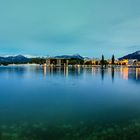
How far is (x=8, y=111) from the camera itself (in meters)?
17.8

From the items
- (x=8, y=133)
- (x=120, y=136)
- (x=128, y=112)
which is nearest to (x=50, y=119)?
(x=8, y=133)

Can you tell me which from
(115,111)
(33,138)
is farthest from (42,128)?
(115,111)

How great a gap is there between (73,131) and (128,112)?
22.0ft

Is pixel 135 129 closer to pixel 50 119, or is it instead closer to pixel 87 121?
pixel 87 121

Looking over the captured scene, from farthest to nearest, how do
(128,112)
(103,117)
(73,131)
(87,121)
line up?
(128,112) → (103,117) → (87,121) → (73,131)

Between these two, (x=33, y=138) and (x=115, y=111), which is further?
(x=115, y=111)

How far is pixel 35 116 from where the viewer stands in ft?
52.6

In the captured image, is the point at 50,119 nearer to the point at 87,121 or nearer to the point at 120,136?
the point at 87,121

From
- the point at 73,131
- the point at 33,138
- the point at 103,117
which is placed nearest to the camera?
the point at 33,138

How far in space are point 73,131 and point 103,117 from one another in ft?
13.4

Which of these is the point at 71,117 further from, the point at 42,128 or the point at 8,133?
the point at 8,133

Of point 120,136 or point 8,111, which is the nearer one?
point 120,136

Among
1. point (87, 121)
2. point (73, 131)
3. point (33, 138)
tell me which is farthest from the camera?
point (87, 121)

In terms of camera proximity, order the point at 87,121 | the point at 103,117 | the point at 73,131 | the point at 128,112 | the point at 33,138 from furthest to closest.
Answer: the point at 128,112 → the point at 103,117 → the point at 87,121 → the point at 73,131 → the point at 33,138
